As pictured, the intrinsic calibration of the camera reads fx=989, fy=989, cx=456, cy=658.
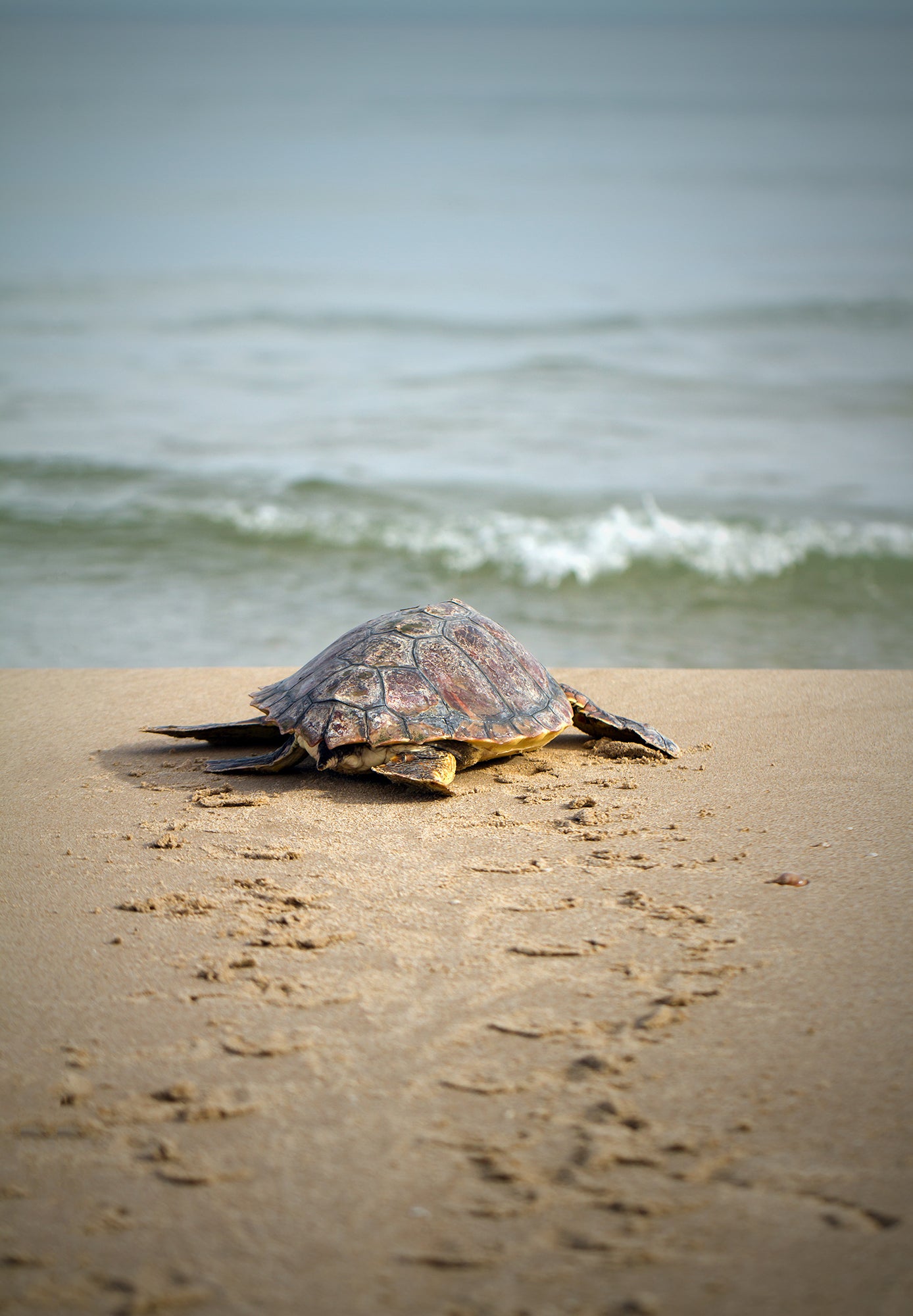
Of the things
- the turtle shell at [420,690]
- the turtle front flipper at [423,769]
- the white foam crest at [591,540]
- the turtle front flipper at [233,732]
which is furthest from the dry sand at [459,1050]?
the white foam crest at [591,540]

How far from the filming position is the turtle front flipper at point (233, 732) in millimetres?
3932

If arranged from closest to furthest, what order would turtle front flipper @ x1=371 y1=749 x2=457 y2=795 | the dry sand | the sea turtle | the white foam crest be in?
the dry sand → turtle front flipper @ x1=371 y1=749 x2=457 y2=795 → the sea turtle → the white foam crest

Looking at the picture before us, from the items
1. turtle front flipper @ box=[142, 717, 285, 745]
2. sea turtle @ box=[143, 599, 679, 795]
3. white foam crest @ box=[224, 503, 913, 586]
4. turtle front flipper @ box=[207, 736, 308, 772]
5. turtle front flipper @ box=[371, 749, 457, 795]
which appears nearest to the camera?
turtle front flipper @ box=[371, 749, 457, 795]

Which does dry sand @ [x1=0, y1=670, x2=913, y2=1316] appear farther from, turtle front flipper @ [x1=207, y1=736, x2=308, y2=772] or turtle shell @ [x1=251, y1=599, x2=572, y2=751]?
turtle shell @ [x1=251, y1=599, x2=572, y2=751]

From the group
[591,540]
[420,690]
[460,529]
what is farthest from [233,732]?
[460,529]

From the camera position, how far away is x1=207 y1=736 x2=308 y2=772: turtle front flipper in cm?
368

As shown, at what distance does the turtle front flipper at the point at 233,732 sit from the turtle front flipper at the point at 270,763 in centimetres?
14

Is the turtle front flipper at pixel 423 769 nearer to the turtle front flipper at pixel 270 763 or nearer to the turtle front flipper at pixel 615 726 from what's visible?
the turtle front flipper at pixel 270 763

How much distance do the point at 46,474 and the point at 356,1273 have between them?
12083 mm

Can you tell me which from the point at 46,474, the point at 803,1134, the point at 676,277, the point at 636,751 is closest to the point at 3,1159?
the point at 803,1134

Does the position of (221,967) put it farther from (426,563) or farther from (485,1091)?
(426,563)

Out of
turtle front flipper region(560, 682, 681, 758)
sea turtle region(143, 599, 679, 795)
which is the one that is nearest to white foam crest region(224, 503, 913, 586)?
turtle front flipper region(560, 682, 681, 758)

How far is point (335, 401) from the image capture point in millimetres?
15969

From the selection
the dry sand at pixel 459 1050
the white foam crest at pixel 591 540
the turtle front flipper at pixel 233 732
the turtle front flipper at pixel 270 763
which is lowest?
the dry sand at pixel 459 1050
